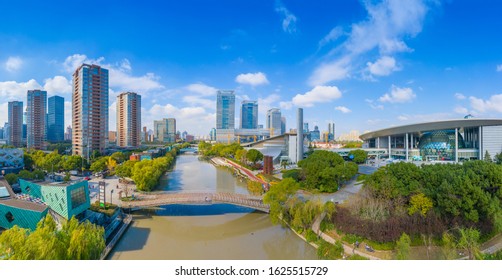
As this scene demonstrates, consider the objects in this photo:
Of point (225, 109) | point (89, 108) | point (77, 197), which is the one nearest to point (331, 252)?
point (77, 197)

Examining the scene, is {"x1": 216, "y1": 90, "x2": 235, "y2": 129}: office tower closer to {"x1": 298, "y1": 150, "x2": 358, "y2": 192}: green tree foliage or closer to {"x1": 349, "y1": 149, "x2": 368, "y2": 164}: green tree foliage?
{"x1": 349, "y1": 149, "x2": 368, "y2": 164}: green tree foliage

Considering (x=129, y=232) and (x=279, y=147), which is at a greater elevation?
(x=279, y=147)

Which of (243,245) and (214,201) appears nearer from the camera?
(243,245)

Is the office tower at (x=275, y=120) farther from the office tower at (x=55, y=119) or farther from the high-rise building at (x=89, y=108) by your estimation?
the office tower at (x=55, y=119)

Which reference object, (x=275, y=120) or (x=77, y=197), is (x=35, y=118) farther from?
(x=275, y=120)

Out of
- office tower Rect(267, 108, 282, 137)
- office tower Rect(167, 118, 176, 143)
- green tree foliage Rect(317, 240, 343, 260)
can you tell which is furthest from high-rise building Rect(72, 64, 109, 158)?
office tower Rect(167, 118, 176, 143)
